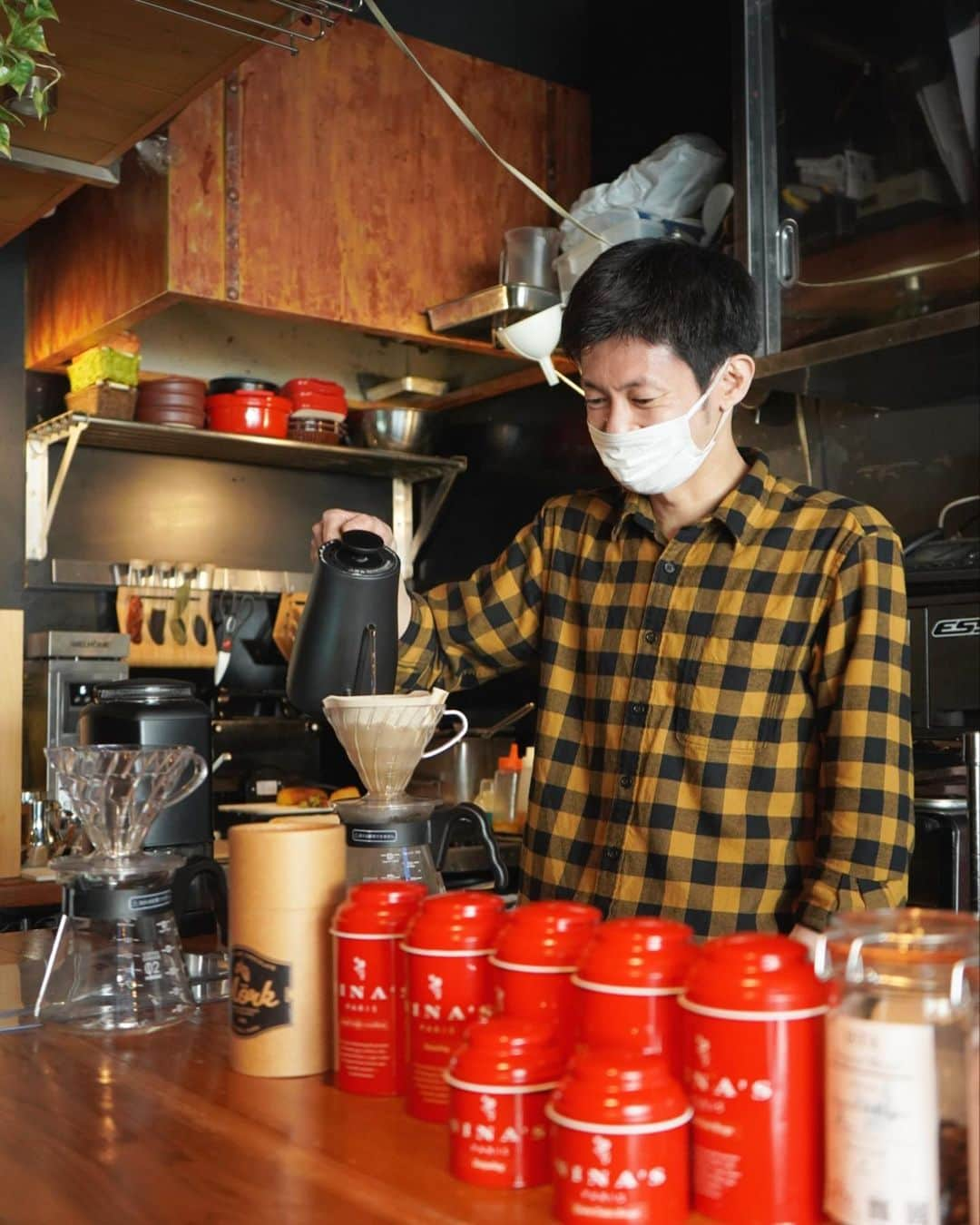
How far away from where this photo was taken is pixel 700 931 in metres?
1.61

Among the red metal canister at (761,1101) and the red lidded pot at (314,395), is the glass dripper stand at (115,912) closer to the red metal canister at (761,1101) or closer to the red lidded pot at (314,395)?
the red metal canister at (761,1101)

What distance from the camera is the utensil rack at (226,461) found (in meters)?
3.67

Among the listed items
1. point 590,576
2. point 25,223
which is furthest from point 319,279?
point 590,576

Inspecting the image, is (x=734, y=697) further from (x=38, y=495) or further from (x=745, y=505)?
(x=38, y=495)

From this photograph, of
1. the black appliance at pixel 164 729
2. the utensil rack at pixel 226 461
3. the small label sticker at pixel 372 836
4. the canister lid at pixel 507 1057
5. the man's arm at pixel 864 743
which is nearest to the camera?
the canister lid at pixel 507 1057

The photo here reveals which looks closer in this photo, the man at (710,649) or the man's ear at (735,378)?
the man at (710,649)

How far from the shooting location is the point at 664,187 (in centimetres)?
322

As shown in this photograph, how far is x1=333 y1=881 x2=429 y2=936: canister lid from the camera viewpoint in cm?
103

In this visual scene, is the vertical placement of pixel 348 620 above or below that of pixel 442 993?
above

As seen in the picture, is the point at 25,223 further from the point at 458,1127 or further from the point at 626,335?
the point at 458,1127

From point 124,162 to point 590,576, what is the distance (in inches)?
82.8

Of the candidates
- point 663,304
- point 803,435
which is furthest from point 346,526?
point 803,435

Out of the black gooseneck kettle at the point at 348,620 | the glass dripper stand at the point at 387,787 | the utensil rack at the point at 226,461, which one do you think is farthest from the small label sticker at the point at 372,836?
the utensil rack at the point at 226,461

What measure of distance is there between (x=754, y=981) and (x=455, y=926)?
10.6 inches
